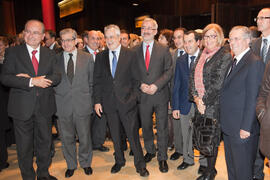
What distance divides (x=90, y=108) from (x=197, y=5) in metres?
7.32

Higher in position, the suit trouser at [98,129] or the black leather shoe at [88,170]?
the suit trouser at [98,129]

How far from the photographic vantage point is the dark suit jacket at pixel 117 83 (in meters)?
2.89

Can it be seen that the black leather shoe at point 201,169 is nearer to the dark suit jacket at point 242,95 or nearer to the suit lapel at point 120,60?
the dark suit jacket at point 242,95

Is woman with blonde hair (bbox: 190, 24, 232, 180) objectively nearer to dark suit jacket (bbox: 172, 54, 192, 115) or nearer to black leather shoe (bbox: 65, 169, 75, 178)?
dark suit jacket (bbox: 172, 54, 192, 115)

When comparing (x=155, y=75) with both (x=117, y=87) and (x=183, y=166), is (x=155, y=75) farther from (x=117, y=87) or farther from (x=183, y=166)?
(x=183, y=166)

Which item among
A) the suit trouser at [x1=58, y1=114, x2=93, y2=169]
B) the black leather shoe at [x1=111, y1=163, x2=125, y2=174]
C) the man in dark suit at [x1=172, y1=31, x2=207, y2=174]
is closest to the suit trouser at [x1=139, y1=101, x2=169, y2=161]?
the man in dark suit at [x1=172, y1=31, x2=207, y2=174]

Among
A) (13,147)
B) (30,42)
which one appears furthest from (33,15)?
(30,42)

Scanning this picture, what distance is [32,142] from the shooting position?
2.73 meters

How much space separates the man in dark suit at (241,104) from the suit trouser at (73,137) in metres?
1.78

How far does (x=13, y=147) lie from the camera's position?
4215 mm

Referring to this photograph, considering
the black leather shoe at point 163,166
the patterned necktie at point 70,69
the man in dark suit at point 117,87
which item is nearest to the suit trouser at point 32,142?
the patterned necktie at point 70,69

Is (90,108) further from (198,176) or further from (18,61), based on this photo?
(198,176)

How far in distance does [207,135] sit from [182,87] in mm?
865

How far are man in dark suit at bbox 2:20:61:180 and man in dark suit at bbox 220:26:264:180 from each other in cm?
196
